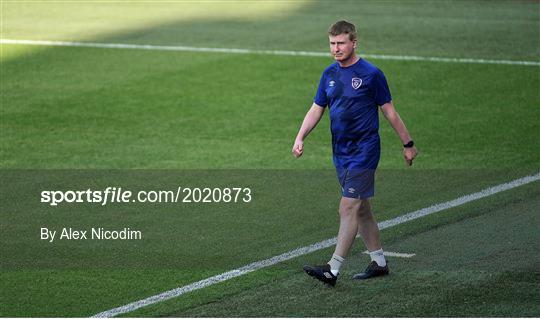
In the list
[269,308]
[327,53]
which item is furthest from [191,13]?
[269,308]

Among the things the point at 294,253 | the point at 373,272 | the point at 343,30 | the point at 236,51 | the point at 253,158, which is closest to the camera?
the point at 343,30

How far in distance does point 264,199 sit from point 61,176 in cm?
229

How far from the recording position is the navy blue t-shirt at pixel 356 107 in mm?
8797

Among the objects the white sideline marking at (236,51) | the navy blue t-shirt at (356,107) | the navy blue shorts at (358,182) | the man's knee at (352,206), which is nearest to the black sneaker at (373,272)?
the man's knee at (352,206)

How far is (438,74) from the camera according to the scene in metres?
17.2

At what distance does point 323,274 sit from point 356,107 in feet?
4.21

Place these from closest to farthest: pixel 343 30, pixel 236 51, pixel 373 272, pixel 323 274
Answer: pixel 343 30 < pixel 323 274 < pixel 373 272 < pixel 236 51

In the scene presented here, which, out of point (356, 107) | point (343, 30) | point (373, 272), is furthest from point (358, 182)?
point (343, 30)

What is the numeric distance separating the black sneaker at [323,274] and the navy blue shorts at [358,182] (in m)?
0.59

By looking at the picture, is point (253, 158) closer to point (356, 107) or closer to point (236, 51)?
point (356, 107)

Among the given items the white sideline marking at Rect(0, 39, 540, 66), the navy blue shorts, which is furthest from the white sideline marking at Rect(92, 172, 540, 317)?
the white sideline marking at Rect(0, 39, 540, 66)

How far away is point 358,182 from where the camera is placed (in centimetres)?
888

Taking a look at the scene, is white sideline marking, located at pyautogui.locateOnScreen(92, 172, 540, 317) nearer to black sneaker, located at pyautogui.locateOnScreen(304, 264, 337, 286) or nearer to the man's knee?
black sneaker, located at pyautogui.locateOnScreen(304, 264, 337, 286)

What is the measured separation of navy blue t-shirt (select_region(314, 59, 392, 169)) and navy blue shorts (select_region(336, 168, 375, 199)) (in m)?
0.04
